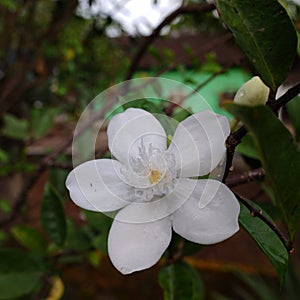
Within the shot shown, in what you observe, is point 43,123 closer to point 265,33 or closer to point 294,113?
point 294,113

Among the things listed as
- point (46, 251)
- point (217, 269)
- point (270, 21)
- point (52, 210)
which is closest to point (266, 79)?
point (270, 21)

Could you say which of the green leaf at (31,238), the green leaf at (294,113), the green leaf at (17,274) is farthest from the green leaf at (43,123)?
the green leaf at (294,113)

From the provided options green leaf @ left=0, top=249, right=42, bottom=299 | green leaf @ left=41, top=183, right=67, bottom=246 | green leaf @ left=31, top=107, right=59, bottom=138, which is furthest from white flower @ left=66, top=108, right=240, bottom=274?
green leaf @ left=31, top=107, right=59, bottom=138

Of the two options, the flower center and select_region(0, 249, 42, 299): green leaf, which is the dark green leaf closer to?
select_region(0, 249, 42, 299): green leaf

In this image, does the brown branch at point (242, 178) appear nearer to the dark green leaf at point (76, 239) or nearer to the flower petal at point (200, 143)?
the flower petal at point (200, 143)

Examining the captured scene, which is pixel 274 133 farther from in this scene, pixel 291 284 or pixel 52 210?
pixel 291 284

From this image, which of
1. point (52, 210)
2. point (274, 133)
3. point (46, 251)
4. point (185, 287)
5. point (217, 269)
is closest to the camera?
point (274, 133)
